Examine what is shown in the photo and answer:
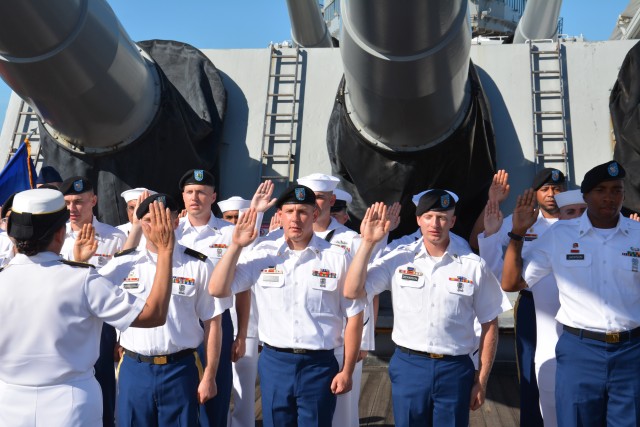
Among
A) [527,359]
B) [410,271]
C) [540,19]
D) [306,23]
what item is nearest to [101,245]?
[410,271]

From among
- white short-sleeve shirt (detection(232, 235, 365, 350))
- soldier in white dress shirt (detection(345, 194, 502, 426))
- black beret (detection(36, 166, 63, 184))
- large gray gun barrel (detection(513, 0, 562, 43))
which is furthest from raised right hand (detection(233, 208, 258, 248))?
large gray gun barrel (detection(513, 0, 562, 43))

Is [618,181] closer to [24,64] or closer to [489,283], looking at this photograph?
[489,283]

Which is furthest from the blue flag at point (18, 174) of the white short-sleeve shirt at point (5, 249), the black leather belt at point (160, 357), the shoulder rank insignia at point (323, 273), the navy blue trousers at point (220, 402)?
the shoulder rank insignia at point (323, 273)

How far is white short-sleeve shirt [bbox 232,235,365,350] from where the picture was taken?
3080mm

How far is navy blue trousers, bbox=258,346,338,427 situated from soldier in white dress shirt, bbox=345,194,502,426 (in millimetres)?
298

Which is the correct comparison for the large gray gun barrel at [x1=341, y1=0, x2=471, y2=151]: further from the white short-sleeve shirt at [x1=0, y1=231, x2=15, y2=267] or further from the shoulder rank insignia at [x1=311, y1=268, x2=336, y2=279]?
the white short-sleeve shirt at [x1=0, y1=231, x2=15, y2=267]

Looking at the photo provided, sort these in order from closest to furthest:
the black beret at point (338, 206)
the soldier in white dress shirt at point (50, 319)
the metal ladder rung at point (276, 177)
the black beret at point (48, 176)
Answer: the soldier in white dress shirt at point (50, 319) < the black beret at point (338, 206) < the black beret at point (48, 176) < the metal ladder rung at point (276, 177)

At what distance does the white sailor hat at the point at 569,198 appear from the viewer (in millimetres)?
4062

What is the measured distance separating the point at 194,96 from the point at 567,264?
3552mm

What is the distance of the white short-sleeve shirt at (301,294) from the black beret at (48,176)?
7.11 feet

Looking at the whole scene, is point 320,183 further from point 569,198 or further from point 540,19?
point 540,19

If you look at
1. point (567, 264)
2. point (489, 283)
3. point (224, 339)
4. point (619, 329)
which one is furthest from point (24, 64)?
point (619, 329)

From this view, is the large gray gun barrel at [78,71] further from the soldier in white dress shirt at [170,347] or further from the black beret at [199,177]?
the soldier in white dress shirt at [170,347]

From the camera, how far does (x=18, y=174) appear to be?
4.93 m
